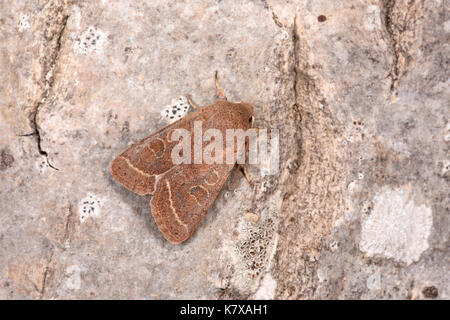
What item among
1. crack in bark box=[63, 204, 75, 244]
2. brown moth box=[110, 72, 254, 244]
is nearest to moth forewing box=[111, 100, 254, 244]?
brown moth box=[110, 72, 254, 244]

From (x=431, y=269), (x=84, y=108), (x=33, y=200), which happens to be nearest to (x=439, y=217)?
(x=431, y=269)

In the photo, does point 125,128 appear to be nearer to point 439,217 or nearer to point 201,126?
point 201,126

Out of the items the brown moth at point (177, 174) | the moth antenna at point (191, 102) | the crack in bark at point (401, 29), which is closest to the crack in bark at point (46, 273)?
the brown moth at point (177, 174)

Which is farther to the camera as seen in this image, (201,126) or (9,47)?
(9,47)

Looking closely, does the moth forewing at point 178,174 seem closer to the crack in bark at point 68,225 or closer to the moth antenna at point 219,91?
the moth antenna at point 219,91

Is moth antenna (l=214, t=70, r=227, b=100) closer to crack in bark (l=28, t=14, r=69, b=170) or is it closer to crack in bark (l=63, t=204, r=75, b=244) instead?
crack in bark (l=28, t=14, r=69, b=170)

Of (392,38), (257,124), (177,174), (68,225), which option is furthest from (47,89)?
(392,38)
